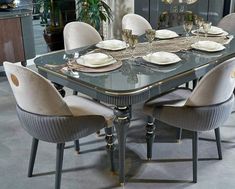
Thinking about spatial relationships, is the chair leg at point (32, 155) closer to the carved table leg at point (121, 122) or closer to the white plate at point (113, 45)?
the carved table leg at point (121, 122)

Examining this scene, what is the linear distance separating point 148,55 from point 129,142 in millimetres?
786

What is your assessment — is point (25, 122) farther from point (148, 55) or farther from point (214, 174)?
point (214, 174)

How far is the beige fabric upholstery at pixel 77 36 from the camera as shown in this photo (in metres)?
2.78

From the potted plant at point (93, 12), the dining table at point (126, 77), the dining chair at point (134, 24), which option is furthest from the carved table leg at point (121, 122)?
the potted plant at point (93, 12)

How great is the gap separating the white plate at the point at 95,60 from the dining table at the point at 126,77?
0.26 feet

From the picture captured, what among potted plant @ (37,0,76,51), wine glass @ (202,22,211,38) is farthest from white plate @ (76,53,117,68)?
potted plant @ (37,0,76,51)

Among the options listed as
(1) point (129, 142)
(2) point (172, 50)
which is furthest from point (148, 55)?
(1) point (129, 142)

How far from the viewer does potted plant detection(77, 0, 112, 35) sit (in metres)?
4.31

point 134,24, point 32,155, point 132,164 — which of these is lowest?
point 132,164

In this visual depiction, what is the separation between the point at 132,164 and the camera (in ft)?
7.73

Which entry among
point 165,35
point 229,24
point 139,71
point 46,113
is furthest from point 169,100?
point 229,24

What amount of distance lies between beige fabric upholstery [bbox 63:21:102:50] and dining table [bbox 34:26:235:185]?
390 mm

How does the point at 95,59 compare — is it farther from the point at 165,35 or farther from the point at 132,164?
the point at 165,35

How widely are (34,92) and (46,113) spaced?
144 mm
